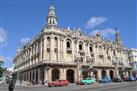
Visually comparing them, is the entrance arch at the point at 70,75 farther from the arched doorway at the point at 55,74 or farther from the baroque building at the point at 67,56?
the arched doorway at the point at 55,74

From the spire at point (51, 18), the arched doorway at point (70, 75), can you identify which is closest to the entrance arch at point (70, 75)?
the arched doorway at point (70, 75)

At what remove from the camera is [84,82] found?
48094mm

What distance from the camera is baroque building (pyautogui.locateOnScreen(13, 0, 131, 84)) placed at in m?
58.6

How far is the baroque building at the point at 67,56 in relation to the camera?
5859 centimetres

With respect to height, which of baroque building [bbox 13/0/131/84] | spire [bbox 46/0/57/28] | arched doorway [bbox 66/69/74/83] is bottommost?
arched doorway [bbox 66/69/74/83]

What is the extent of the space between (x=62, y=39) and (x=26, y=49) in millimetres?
19892

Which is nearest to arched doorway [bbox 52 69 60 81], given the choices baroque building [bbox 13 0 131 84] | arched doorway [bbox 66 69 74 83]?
baroque building [bbox 13 0 131 84]

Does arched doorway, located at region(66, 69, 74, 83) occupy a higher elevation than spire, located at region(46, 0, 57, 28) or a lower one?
lower

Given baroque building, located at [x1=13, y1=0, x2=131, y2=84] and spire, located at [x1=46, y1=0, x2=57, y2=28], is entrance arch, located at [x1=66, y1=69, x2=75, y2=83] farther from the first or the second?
spire, located at [x1=46, y1=0, x2=57, y2=28]

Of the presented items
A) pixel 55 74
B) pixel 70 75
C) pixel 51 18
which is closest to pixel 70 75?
pixel 70 75

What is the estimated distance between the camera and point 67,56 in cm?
6212

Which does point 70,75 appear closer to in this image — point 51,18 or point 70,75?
point 70,75

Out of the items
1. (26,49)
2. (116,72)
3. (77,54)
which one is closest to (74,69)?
(77,54)

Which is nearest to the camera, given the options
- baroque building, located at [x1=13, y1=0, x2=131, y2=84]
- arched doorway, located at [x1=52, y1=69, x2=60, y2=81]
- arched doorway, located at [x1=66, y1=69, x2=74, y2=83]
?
baroque building, located at [x1=13, y1=0, x2=131, y2=84]
